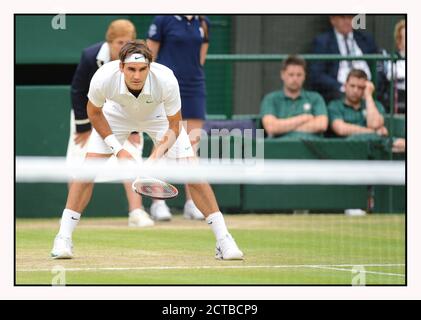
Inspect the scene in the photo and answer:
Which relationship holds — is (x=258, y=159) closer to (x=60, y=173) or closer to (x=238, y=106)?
(x=238, y=106)

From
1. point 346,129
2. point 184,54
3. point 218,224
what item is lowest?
point 218,224

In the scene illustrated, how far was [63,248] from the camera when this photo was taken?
7965 millimetres

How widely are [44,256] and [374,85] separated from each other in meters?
4.71

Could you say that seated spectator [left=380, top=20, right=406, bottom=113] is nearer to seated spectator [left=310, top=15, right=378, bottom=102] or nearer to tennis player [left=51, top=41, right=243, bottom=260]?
seated spectator [left=310, top=15, right=378, bottom=102]

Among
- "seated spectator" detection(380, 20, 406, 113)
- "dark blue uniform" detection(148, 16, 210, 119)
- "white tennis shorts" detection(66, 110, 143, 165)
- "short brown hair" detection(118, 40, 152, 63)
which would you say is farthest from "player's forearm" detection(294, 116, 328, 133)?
"short brown hair" detection(118, 40, 152, 63)

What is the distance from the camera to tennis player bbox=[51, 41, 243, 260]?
7406 mm

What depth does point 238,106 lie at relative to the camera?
12.1 metres

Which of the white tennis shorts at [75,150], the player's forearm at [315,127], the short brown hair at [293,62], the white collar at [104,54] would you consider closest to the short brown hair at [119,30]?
the white collar at [104,54]

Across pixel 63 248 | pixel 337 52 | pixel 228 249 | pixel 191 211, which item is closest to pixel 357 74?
pixel 337 52

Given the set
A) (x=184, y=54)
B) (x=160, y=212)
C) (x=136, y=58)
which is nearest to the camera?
(x=136, y=58)

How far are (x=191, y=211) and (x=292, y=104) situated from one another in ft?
4.72

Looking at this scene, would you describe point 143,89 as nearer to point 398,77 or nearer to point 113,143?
point 113,143

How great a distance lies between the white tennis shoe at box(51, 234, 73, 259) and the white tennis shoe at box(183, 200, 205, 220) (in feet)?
9.83

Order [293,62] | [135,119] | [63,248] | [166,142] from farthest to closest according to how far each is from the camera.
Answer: [293,62], [135,119], [63,248], [166,142]
